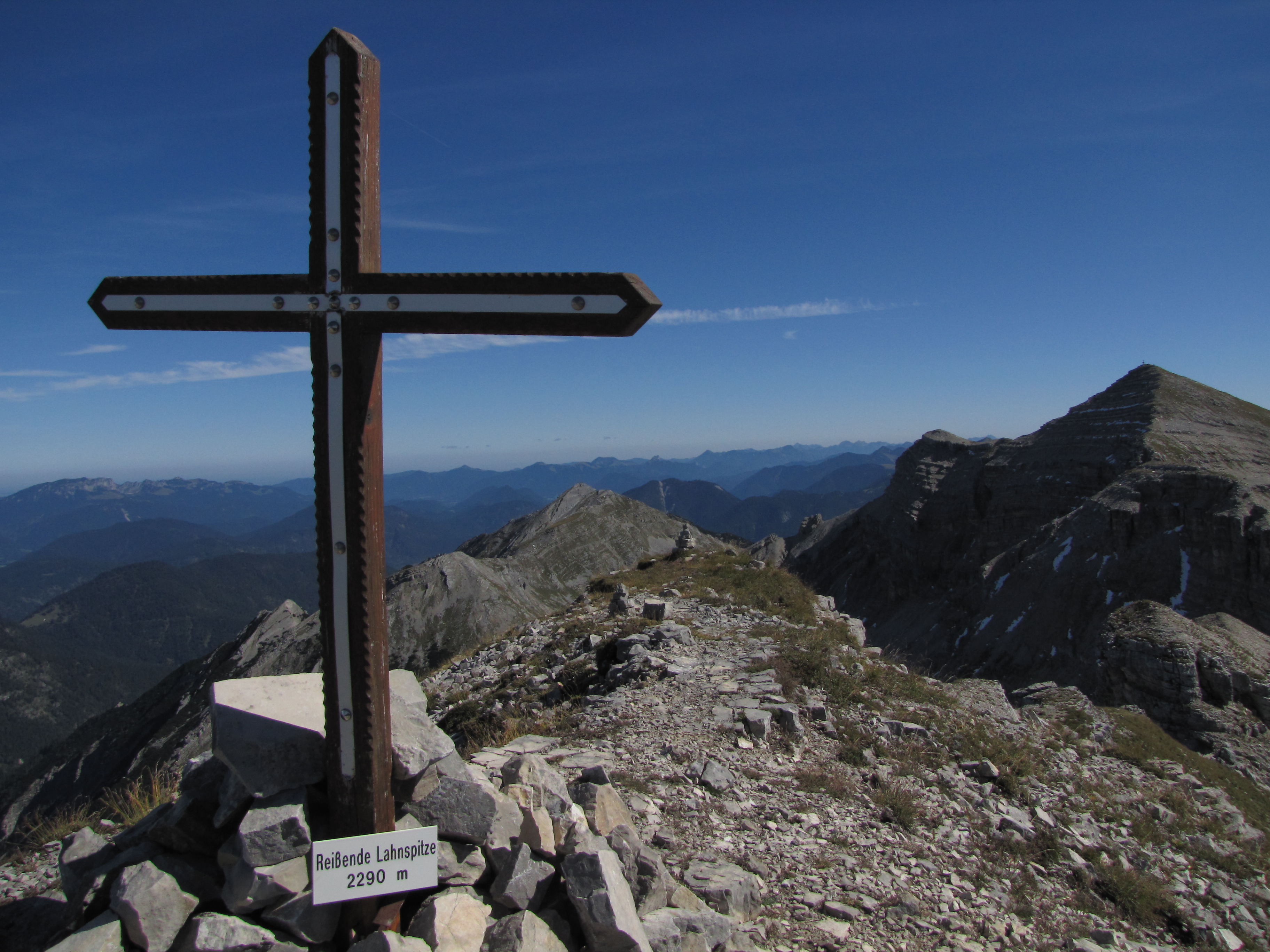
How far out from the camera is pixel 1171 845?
9.55 m

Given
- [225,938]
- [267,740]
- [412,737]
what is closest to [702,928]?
[412,737]

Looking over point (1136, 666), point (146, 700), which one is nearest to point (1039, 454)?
point (1136, 666)

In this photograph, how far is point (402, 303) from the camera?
4637 mm

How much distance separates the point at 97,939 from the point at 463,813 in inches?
94.4

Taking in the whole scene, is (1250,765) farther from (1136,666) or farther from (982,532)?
(982,532)

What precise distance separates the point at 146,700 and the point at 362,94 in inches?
3830

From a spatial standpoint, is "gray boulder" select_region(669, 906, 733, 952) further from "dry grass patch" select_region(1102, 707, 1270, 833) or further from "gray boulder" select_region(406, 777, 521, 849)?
"dry grass patch" select_region(1102, 707, 1270, 833)

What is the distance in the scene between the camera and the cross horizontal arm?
14.2 ft

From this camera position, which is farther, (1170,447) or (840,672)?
(1170,447)

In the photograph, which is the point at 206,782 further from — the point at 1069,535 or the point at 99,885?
the point at 1069,535

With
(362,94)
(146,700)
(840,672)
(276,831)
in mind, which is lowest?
(146,700)

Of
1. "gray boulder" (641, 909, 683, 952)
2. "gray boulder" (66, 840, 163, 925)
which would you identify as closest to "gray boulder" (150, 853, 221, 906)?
"gray boulder" (66, 840, 163, 925)

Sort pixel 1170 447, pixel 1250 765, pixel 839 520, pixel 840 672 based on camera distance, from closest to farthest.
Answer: pixel 840 672, pixel 1250 765, pixel 1170 447, pixel 839 520

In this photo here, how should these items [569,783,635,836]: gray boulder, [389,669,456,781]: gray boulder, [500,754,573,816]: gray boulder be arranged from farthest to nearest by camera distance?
1. [569,783,635,836]: gray boulder
2. [500,754,573,816]: gray boulder
3. [389,669,456,781]: gray boulder
